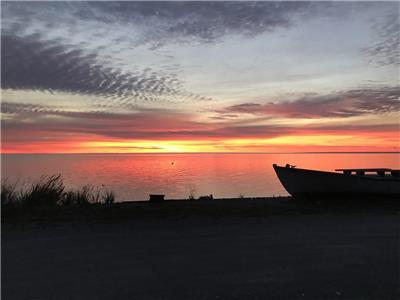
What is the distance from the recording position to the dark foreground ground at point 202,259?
5.28 metres

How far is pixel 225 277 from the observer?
18.9 ft

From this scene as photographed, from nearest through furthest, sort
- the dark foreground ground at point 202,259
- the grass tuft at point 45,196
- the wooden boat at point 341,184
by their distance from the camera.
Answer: the dark foreground ground at point 202,259 → the grass tuft at point 45,196 → the wooden boat at point 341,184

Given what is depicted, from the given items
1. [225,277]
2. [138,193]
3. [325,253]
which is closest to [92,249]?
[225,277]

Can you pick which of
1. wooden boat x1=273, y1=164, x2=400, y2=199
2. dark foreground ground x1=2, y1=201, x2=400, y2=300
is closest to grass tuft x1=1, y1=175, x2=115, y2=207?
dark foreground ground x1=2, y1=201, x2=400, y2=300

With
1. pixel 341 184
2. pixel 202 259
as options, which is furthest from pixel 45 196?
pixel 341 184

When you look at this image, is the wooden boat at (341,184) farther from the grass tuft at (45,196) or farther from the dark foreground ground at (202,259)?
the grass tuft at (45,196)

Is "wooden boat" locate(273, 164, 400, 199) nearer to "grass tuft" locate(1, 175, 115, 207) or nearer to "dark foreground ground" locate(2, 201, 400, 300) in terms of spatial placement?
"dark foreground ground" locate(2, 201, 400, 300)

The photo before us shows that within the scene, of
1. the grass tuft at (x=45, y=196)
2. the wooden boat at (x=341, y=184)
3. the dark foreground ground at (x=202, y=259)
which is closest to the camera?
the dark foreground ground at (x=202, y=259)

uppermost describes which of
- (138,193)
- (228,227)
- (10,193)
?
(138,193)

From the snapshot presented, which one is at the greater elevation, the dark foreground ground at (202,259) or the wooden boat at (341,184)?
the wooden boat at (341,184)

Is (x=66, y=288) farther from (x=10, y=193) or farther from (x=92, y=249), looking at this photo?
(x=10, y=193)

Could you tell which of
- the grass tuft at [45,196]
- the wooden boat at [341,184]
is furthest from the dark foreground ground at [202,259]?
the wooden boat at [341,184]

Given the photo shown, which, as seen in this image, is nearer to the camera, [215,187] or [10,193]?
[10,193]

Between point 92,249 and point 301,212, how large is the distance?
19.4 feet
